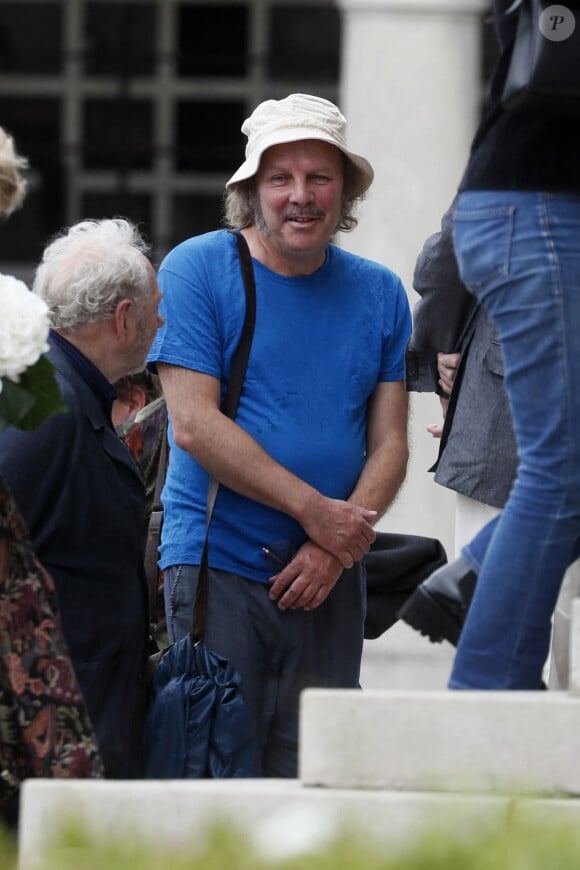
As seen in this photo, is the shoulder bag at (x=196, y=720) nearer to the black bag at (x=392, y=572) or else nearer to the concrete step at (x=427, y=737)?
the black bag at (x=392, y=572)

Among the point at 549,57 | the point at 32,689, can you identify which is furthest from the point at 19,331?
the point at 549,57

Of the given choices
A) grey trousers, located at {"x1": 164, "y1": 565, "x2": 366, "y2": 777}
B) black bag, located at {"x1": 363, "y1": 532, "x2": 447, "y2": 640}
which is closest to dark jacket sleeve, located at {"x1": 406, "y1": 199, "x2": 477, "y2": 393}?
grey trousers, located at {"x1": 164, "y1": 565, "x2": 366, "y2": 777}

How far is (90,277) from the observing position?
387cm

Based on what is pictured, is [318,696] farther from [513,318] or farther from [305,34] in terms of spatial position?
[305,34]

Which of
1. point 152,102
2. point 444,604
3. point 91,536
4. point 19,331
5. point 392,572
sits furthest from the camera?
point 152,102

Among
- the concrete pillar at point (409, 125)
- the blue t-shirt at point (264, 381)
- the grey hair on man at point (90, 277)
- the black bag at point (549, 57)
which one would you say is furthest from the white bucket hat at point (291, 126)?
the concrete pillar at point (409, 125)

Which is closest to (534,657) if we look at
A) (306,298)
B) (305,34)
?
(306,298)

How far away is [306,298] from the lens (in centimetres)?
425

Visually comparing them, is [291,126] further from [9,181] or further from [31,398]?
[31,398]

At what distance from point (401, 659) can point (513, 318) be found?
3.72m

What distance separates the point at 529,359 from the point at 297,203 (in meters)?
1.34

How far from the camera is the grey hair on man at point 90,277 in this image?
384 cm

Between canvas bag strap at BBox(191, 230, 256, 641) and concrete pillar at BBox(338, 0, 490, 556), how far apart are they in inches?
111

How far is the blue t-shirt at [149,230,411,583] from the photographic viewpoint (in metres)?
4.14
